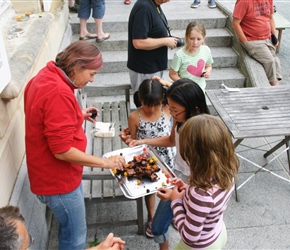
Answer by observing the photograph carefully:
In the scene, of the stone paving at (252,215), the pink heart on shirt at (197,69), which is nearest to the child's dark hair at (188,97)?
the stone paving at (252,215)

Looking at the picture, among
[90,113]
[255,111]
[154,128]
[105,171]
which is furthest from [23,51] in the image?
[255,111]

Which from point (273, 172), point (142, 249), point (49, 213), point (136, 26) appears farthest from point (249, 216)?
point (136, 26)

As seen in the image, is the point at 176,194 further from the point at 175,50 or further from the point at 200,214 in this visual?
the point at 175,50

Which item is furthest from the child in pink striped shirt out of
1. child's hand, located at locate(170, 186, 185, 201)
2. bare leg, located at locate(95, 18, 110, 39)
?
bare leg, located at locate(95, 18, 110, 39)

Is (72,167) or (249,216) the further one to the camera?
(249,216)

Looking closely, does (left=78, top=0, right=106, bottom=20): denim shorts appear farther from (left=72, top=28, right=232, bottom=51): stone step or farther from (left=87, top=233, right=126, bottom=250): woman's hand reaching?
(left=87, top=233, right=126, bottom=250): woman's hand reaching

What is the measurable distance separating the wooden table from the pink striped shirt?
1283 mm

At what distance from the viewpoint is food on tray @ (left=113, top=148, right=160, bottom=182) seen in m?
2.49

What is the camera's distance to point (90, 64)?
206cm

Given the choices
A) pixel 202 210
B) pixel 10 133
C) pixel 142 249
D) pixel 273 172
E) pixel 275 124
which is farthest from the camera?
pixel 273 172

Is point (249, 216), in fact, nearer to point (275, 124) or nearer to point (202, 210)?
point (275, 124)

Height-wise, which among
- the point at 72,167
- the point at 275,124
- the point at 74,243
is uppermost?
the point at 72,167

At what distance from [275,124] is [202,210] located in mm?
1854

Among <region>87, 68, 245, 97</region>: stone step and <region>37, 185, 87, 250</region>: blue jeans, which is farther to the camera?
<region>87, 68, 245, 97</region>: stone step
